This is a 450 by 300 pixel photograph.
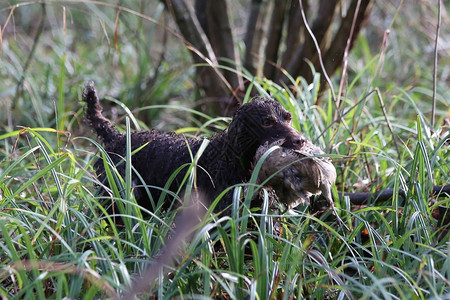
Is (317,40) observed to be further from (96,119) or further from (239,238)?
(239,238)

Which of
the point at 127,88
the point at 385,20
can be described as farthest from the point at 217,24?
the point at 385,20

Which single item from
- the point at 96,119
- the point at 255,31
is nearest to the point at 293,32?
the point at 255,31

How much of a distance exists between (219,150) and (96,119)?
0.89 m

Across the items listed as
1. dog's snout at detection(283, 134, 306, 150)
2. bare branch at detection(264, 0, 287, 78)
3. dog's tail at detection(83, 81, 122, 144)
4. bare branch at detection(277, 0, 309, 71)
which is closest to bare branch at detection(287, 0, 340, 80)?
bare branch at detection(277, 0, 309, 71)

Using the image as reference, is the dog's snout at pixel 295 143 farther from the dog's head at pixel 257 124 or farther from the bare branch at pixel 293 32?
the bare branch at pixel 293 32

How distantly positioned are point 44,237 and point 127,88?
11.3 ft

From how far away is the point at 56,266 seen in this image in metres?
2.29

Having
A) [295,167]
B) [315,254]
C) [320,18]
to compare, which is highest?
[320,18]

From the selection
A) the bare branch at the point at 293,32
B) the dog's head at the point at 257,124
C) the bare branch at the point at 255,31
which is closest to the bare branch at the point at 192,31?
the bare branch at the point at 255,31

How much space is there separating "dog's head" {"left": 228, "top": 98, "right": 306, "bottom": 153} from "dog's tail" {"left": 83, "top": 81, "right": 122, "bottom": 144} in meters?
0.87

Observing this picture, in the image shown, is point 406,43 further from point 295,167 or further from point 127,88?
point 295,167

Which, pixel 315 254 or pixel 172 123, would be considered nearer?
pixel 315 254

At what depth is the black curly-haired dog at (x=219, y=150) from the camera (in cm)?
278

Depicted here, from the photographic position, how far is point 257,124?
2.79 m
